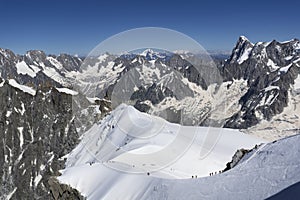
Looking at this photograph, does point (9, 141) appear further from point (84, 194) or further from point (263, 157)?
point (263, 157)

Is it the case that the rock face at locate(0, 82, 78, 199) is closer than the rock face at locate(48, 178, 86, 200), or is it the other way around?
the rock face at locate(48, 178, 86, 200)

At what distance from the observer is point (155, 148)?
2549 inches

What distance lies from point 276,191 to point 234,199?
3.80 metres

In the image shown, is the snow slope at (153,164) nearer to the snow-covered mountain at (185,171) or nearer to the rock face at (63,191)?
the snow-covered mountain at (185,171)

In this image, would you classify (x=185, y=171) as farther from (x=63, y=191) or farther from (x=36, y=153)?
(x=36, y=153)

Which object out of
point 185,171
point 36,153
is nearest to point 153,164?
point 185,171

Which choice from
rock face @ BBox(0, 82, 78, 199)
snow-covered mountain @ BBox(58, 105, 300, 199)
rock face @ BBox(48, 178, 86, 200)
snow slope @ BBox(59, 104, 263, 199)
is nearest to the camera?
snow-covered mountain @ BBox(58, 105, 300, 199)

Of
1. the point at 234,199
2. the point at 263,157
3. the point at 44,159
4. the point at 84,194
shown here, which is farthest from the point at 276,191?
the point at 44,159

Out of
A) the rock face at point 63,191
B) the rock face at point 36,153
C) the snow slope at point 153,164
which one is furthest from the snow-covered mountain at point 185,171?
the rock face at point 36,153

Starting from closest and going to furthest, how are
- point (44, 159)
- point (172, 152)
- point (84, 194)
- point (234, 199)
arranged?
point (234, 199) → point (84, 194) → point (172, 152) → point (44, 159)

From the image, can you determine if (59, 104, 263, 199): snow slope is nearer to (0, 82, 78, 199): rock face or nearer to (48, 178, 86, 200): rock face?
(48, 178, 86, 200): rock face

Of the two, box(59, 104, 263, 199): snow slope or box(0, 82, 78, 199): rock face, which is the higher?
box(59, 104, 263, 199): snow slope

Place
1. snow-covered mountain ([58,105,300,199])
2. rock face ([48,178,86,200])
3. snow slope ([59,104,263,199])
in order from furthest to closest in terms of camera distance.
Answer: rock face ([48,178,86,200]) < snow slope ([59,104,263,199]) < snow-covered mountain ([58,105,300,199])

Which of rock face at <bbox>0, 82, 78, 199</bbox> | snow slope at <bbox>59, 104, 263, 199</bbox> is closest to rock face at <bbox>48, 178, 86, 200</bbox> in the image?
snow slope at <bbox>59, 104, 263, 199</bbox>
